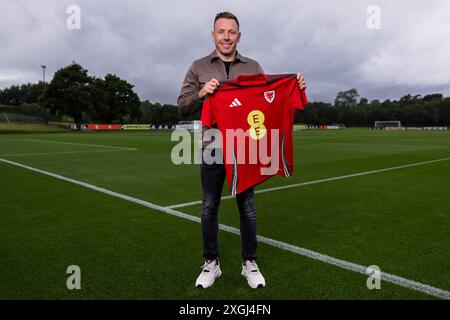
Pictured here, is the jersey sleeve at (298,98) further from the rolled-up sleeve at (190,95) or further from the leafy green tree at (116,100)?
the leafy green tree at (116,100)

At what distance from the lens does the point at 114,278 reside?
10.2 feet

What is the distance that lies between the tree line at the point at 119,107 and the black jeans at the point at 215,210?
84.3 feet

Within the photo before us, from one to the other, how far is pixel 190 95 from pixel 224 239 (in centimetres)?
194

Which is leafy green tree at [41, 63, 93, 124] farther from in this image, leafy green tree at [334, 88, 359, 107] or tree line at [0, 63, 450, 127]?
leafy green tree at [334, 88, 359, 107]

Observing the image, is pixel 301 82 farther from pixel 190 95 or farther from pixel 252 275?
pixel 252 275

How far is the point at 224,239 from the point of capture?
4.23m

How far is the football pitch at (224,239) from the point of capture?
296cm

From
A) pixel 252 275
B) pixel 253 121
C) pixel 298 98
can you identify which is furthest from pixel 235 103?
pixel 252 275

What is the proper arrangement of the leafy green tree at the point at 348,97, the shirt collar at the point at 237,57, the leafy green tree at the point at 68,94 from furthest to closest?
the leafy green tree at the point at 348,97, the leafy green tree at the point at 68,94, the shirt collar at the point at 237,57

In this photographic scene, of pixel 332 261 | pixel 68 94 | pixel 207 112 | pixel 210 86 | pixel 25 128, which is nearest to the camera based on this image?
pixel 210 86

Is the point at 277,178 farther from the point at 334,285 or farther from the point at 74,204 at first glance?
the point at 334,285

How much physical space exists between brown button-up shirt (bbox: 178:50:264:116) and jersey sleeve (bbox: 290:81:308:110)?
40cm

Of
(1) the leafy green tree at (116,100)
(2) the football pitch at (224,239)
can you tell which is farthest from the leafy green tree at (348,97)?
(2) the football pitch at (224,239)
